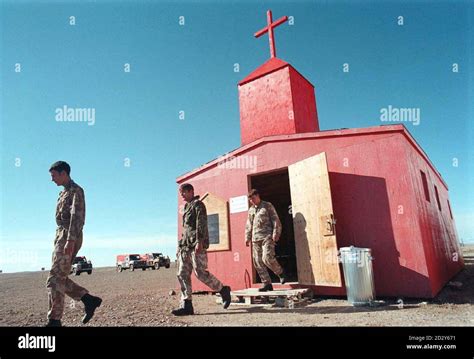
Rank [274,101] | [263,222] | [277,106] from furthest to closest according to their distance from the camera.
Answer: [274,101], [277,106], [263,222]

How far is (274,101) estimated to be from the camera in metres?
9.78

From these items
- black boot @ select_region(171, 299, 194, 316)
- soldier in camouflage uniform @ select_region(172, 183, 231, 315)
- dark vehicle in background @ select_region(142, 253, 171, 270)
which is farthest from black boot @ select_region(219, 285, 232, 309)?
dark vehicle in background @ select_region(142, 253, 171, 270)

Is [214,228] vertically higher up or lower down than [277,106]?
lower down

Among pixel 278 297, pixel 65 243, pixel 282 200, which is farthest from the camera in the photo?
pixel 282 200

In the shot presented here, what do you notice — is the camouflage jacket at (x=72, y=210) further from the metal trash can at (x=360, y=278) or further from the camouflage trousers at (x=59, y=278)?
the metal trash can at (x=360, y=278)

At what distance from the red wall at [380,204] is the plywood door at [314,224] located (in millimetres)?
444

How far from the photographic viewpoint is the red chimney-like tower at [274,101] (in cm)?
945

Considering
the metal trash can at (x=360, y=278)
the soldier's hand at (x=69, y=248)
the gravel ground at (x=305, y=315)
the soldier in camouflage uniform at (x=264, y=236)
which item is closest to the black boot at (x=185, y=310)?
the gravel ground at (x=305, y=315)

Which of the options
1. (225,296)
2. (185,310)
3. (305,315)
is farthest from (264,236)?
(185,310)

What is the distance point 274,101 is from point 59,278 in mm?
7858

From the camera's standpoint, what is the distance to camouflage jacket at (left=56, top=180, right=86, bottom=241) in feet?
14.1

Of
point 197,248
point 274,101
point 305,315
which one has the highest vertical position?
point 274,101

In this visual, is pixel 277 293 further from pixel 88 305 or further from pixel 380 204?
pixel 88 305
